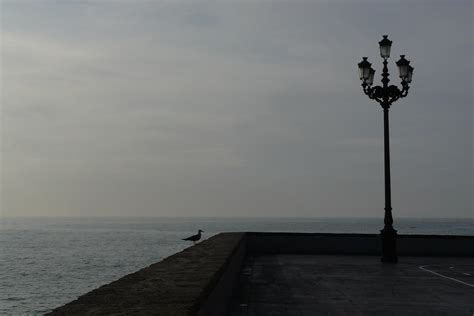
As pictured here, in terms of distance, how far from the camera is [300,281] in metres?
14.3

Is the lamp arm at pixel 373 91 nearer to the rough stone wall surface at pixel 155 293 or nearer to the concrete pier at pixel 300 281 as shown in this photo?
the concrete pier at pixel 300 281

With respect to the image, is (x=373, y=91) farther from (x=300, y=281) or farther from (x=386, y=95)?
(x=300, y=281)

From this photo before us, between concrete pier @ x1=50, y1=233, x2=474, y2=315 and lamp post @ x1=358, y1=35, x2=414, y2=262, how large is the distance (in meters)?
0.72

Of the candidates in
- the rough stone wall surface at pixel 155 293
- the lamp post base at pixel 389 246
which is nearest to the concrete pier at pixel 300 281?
the rough stone wall surface at pixel 155 293

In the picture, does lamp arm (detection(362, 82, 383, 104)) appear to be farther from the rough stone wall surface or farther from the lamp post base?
the rough stone wall surface

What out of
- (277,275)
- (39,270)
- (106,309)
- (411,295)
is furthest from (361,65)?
(39,270)

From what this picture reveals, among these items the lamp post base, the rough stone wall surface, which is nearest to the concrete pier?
the rough stone wall surface

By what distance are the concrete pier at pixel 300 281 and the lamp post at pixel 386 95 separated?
720mm

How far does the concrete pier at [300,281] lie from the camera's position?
636cm

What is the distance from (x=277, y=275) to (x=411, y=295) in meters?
4.40

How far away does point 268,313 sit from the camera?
987 centimetres

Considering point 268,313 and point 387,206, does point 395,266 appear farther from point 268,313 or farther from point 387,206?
point 268,313

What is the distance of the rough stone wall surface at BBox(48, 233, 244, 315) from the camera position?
17.7ft

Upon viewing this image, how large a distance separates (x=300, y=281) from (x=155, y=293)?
827 cm
